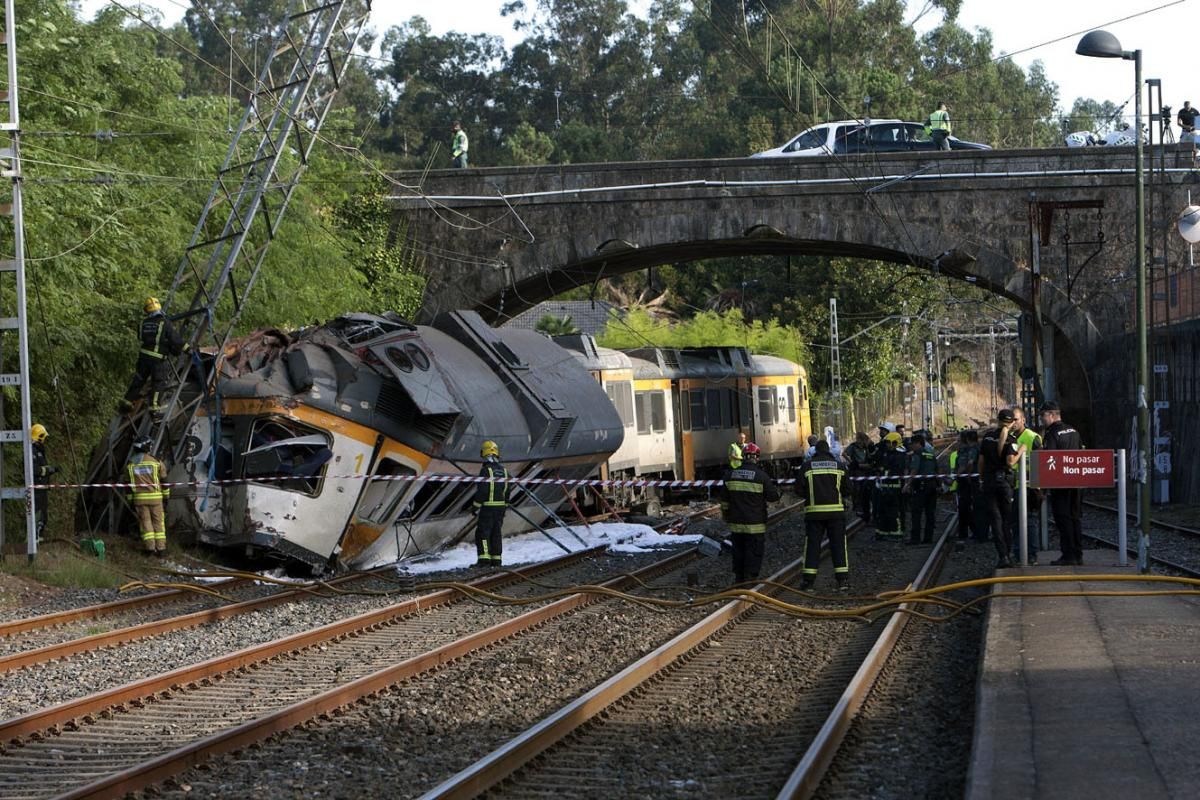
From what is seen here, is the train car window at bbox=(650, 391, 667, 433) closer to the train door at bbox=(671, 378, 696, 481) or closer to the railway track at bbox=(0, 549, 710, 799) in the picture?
the train door at bbox=(671, 378, 696, 481)

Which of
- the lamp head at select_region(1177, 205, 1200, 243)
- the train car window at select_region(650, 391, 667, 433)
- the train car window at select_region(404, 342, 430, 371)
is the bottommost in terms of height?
the train car window at select_region(650, 391, 667, 433)

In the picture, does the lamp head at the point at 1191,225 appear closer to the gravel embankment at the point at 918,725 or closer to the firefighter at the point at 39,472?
the gravel embankment at the point at 918,725

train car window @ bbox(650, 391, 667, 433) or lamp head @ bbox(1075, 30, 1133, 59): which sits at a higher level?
lamp head @ bbox(1075, 30, 1133, 59)

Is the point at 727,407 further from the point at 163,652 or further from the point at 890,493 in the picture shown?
the point at 163,652

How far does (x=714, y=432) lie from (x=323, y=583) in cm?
1731

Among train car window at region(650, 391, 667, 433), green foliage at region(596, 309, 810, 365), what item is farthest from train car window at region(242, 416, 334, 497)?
green foliage at region(596, 309, 810, 365)

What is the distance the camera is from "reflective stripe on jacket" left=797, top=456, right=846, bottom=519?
16.1 m

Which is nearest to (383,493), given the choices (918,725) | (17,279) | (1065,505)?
(17,279)

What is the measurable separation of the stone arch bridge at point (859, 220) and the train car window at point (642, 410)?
714 centimetres

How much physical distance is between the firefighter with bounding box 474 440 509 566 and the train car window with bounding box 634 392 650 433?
380 inches

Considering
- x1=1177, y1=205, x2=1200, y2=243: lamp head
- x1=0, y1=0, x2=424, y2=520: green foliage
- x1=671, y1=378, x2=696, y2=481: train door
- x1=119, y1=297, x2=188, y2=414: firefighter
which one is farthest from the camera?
x1=671, y1=378, x2=696, y2=481: train door

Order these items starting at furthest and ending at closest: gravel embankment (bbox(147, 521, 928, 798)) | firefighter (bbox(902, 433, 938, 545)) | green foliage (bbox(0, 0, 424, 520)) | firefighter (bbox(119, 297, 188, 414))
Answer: firefighter (bbox(902, 433, 938, 545)), green foliage (bbox(0, 0, 424, 520)), firefighter (bbox(119, 297, 188, 414)), gravel embankment (bbox(147, 521, 928, 798))

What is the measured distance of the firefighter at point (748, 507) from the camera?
16.0 meters

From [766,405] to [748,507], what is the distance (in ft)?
67.0
